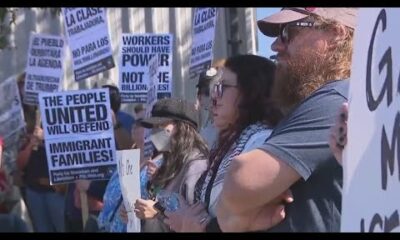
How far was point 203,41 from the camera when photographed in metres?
8.45

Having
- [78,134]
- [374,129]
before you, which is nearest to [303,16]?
[374,129]

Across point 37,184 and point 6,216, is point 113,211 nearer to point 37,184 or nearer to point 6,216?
point 6,216

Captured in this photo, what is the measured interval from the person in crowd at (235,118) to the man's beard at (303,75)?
0.33 m

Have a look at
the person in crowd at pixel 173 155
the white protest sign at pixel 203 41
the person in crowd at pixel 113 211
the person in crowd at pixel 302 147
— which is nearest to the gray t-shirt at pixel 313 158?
the person in crowd at pixel 302 147

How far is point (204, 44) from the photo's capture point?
840 cm

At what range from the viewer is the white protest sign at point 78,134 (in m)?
7.09

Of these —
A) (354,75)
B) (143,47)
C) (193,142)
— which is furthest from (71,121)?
(354,75)

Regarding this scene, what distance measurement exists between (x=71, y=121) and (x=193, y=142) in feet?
7.09

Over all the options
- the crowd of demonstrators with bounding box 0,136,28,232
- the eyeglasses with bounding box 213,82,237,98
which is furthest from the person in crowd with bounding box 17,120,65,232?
the eyeglasses with bounding box 213,82,237,98

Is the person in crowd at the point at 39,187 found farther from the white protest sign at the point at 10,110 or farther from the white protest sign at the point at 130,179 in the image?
the white protest sign at the point at 130,179

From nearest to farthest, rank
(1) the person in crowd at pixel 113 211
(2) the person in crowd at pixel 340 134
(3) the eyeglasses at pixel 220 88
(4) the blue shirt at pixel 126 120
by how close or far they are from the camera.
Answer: (2) the person in crowd at pixel 340 134 < (3) the eyeglasses at pixel 220 88 < (1) the person in crowd at pixel 113 211 < (4) the blue shirt at pixel 126 120

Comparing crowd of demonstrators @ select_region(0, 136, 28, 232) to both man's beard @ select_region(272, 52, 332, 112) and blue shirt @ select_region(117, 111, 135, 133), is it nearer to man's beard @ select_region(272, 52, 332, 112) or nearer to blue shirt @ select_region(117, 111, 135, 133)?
blue shirt @ select_region(117, 111, 135, 133)

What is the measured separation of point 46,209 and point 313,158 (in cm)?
667

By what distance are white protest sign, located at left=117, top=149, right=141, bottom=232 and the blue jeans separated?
4.08m
